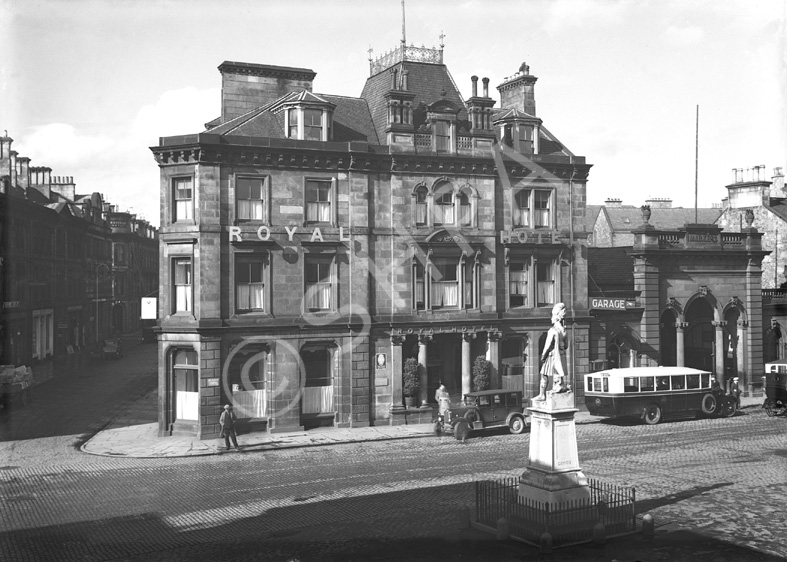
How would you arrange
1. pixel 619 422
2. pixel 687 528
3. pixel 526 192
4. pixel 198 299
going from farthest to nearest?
pixel 526 192 → pixel 619 422 → pixel 198 299 → pixel 687 528

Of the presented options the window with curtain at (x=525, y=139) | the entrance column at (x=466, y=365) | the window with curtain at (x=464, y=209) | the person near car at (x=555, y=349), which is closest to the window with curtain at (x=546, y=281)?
the window with curtain at (x=464, y=209)

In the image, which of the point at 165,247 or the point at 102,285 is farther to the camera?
the point at 102,285

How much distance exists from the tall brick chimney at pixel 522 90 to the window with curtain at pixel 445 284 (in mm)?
12616

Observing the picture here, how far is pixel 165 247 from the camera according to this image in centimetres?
3300

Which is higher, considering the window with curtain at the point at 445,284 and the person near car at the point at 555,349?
the window with curtain at the point at 445,284

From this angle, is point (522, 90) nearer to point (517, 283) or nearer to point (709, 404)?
point (517, 283)

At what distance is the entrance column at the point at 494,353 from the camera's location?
37.2m

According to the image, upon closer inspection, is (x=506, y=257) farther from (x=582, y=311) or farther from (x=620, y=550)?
(x=620, y=550)

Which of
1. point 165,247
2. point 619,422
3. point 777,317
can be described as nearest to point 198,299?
point 165,247

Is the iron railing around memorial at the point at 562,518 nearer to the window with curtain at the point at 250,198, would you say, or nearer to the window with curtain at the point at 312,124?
the window with curtain at the point at 250,198

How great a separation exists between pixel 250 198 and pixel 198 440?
10740 millimetres

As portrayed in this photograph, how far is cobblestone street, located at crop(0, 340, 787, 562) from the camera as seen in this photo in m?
17.3

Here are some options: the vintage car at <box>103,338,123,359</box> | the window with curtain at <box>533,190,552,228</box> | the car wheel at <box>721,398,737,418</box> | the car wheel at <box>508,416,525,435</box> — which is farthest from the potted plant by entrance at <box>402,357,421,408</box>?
the vintage car at <box>103,338,123,359</box>

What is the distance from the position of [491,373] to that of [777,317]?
21636 millimetres
